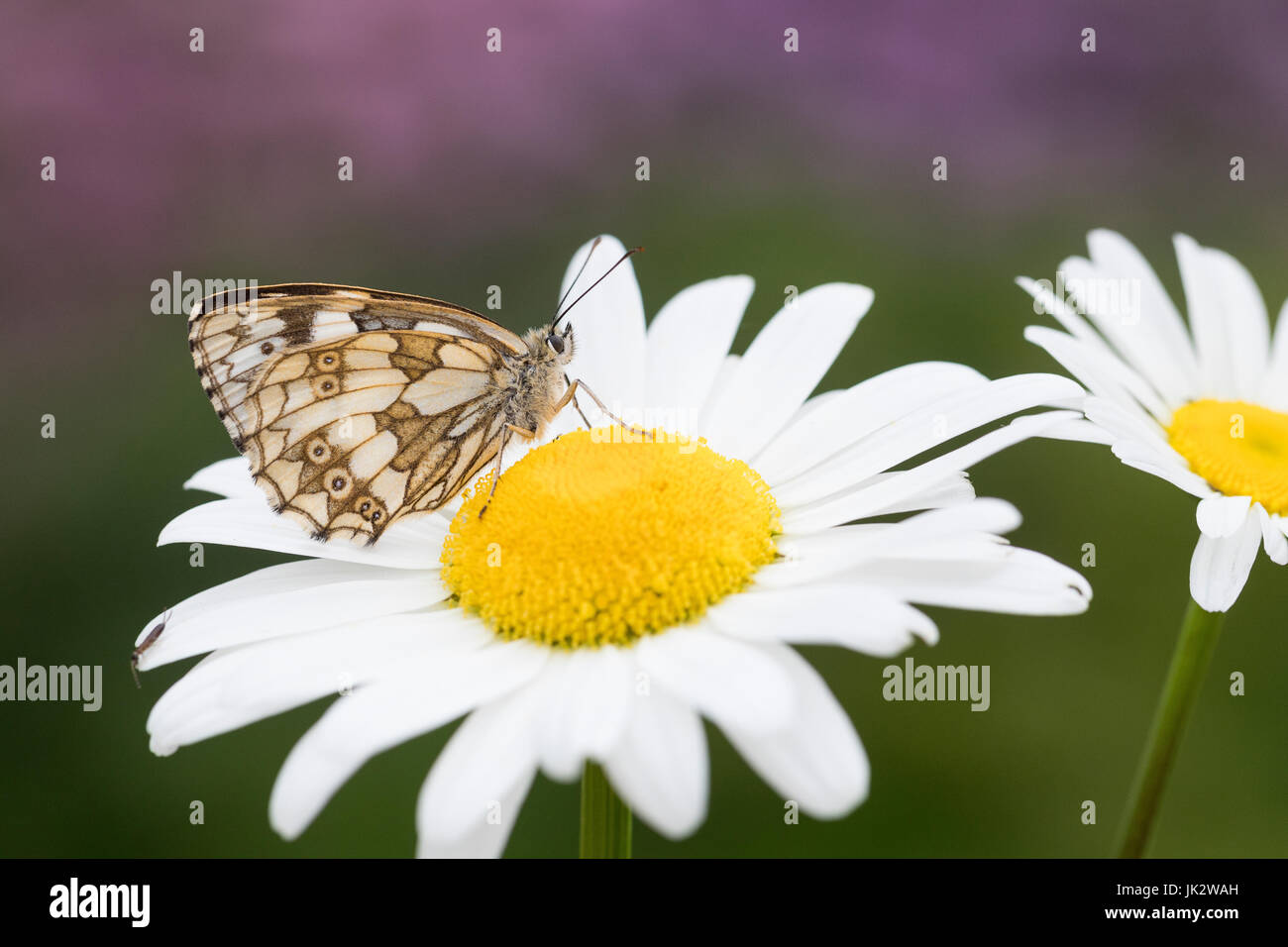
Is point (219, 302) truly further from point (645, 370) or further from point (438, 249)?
point (438, 249)

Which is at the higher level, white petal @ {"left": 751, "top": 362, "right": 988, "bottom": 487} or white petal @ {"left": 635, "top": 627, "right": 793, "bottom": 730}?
white petal @ {"left": 751, "top": 362, "right": 988, "bottom": 487}

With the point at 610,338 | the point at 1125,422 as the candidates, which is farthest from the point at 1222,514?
the point at 610,338

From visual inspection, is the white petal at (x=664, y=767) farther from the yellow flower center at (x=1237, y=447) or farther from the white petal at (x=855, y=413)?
the yellow flower center at (x=1237, y=447)

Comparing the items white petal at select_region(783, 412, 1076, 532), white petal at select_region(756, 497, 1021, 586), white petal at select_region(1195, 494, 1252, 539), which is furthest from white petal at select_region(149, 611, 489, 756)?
white petal at select_region(1195, 494, 1252, 539)

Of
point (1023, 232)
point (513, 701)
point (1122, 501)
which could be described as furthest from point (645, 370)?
point (1023, 232)

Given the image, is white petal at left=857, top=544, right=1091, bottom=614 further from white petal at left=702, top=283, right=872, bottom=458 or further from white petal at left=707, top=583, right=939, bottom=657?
white petal at left=702, top=283, right=872, bottom=458

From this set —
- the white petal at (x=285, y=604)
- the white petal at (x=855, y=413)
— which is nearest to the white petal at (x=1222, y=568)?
the white petal at (x=855, y=413)

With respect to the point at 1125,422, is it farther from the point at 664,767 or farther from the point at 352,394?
the point at 352,394
